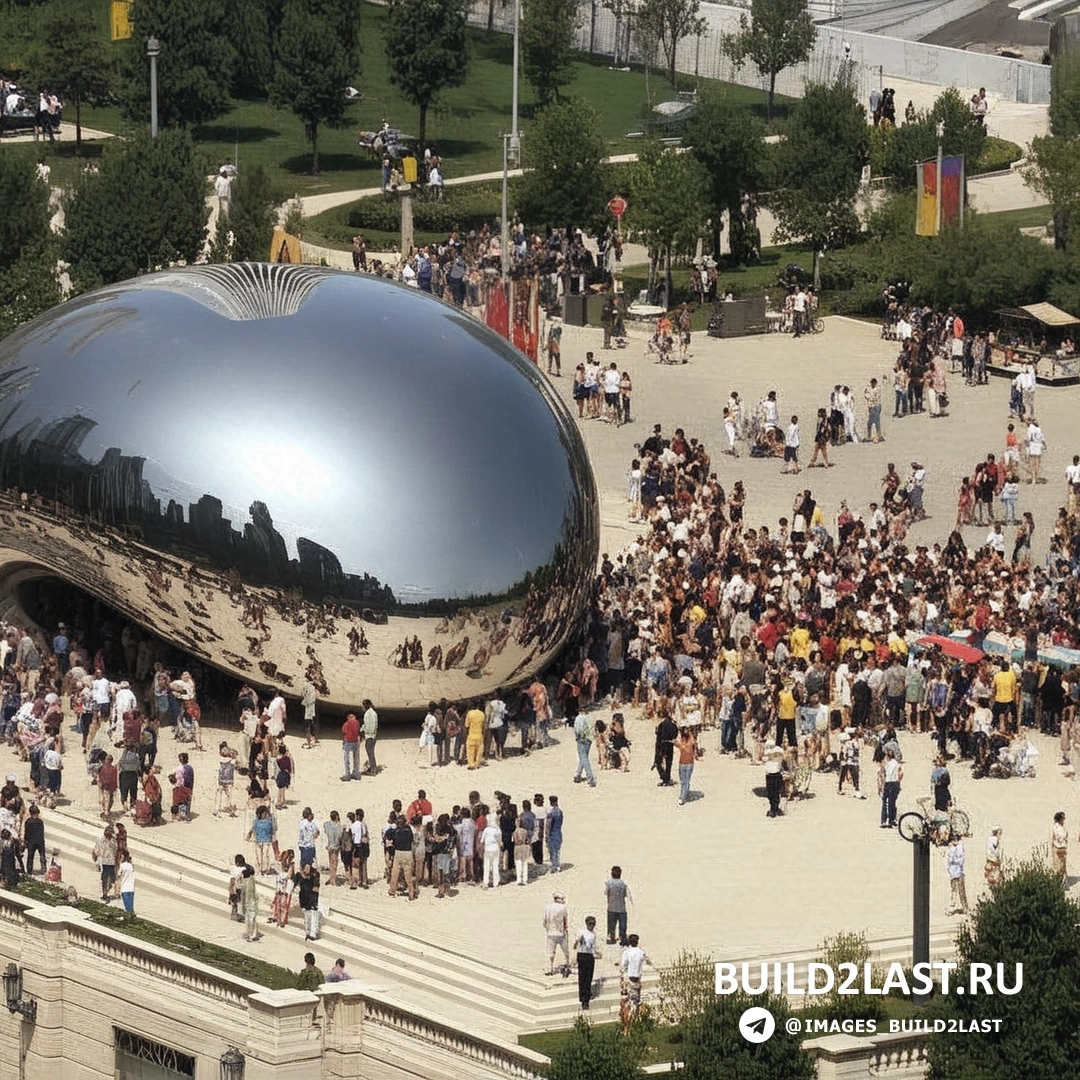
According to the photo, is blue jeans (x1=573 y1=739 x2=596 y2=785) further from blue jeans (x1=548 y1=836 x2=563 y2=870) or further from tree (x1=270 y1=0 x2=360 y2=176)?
tree (x1=270 y1=0 x2=360 y2=176)

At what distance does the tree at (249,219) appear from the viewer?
72.4 metres

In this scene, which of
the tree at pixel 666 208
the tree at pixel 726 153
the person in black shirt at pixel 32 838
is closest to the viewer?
the person in black shirt at pixel 32 838

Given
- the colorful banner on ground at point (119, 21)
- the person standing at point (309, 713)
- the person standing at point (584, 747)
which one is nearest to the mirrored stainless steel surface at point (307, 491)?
the person standing at point (309, 713)

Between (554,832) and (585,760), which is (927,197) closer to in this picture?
(585,760)

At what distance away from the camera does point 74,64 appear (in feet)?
290

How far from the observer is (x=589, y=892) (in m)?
41.5

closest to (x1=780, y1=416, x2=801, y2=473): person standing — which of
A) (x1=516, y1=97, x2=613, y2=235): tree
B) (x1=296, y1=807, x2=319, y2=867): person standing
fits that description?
(x1=516, y1=97, x2=613, y2=235): tree

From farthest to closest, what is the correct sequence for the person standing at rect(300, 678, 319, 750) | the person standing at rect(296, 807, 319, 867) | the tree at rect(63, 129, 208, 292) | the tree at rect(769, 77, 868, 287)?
the tree at rect(769, 77, 868, 287) < the tree at rect(63, 129, 208, 292) < the person standing at rect(300, 678, 319, 750) < the person standing at rect(296, 807, 319, 867)

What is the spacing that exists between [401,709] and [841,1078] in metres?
13.3

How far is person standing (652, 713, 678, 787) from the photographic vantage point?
4509cm

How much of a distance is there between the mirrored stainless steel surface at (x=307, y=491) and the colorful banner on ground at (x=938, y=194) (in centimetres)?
2740

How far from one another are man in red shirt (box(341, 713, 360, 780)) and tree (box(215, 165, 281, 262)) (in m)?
27.5

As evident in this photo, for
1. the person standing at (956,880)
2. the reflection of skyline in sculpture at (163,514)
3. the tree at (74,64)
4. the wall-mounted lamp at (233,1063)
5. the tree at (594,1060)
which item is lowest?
the tree at (594,1060)

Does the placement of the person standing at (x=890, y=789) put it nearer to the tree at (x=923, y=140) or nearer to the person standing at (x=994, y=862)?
the person standing at (x=994, y=862)
